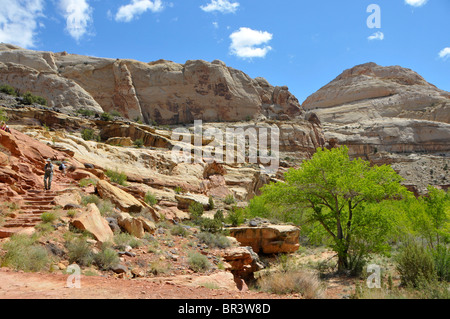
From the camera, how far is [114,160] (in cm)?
1975

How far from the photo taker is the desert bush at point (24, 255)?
6219mm

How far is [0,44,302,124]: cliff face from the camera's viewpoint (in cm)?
5822

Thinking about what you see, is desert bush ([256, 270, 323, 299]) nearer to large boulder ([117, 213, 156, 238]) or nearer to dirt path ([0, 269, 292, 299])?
dirt path ([0, 269, 292, 299])

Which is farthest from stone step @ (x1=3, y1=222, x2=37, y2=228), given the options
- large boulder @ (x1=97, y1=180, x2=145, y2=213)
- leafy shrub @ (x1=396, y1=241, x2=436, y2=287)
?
leafy shrub @ (x1=396, y1=241, x2=436, y2=287)

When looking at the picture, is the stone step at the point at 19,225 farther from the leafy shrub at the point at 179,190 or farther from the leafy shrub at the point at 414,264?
the leafy shrub at the point at 179,190

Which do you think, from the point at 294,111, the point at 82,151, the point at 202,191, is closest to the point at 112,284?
the point at 82,151

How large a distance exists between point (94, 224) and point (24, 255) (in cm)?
233

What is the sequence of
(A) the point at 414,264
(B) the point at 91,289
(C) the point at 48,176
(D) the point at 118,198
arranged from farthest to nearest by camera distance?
(D) the point at 118,198 → (C) the point at 48,176 → (A) the point at 414,264 → (B) the point at 91,289

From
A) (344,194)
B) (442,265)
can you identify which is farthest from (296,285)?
(442,265)

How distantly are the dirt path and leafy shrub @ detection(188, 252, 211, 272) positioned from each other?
2.69 m

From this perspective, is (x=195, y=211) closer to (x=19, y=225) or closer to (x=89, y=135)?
(x=19, y=225)

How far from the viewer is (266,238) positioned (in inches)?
670

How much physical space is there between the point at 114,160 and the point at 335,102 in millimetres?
109152
